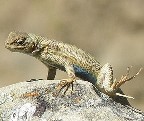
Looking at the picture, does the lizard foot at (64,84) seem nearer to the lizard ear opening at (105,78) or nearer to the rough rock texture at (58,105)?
the rough rock texture at (58,105)

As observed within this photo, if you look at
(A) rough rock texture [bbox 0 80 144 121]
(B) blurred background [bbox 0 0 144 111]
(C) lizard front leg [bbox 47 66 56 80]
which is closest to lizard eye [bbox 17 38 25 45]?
(C) lizard front leg [bbox 47 66 56 80]

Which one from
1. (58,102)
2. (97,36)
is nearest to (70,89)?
(58,102)

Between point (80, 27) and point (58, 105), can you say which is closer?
point (58, 105)

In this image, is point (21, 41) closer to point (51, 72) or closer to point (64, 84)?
point (51, 72)

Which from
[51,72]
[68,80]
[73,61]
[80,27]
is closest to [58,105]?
[68,80]

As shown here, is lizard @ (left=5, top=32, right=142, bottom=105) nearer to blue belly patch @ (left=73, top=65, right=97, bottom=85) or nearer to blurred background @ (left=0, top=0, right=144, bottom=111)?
blue belly patch @ (left=73, top=65, right=97, bottom=85)

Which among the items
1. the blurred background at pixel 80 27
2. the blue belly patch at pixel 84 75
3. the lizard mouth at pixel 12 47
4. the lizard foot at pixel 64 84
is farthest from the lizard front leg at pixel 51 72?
the blurred background at pixel 80 27
